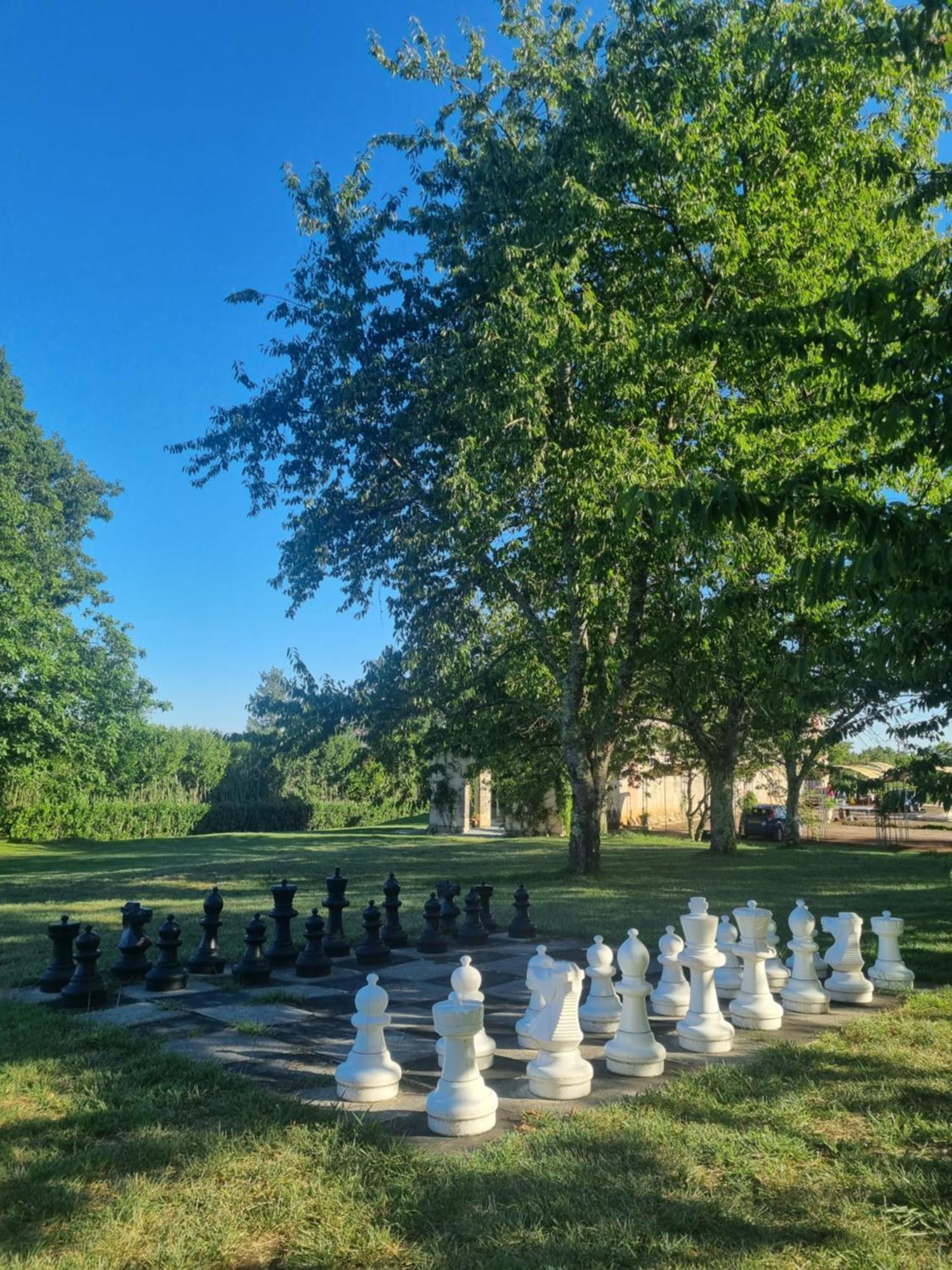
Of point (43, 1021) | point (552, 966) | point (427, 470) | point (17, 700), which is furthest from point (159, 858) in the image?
point (552, 966)

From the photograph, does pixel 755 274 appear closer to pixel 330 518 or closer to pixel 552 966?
pixel 330 518

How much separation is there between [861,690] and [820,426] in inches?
166

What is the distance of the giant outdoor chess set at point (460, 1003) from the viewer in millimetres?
3535

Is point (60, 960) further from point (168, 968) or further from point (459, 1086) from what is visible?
point (459, 1086)

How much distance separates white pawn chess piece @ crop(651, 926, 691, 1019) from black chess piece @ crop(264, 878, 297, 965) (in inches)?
109

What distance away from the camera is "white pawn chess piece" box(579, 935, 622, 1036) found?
14.7ft

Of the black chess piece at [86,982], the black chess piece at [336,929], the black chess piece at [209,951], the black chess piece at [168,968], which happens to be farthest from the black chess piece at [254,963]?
the black chess piece at [86,982]

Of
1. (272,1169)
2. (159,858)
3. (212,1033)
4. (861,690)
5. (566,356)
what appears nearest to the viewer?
(272,1169)

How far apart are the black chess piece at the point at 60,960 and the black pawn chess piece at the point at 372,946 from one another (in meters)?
1.97

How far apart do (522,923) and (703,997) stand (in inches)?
141

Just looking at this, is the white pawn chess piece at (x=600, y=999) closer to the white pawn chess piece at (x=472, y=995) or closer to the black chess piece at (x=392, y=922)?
the white pawn chess piece at (x=472, y=995)

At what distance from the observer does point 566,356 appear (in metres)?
11.4

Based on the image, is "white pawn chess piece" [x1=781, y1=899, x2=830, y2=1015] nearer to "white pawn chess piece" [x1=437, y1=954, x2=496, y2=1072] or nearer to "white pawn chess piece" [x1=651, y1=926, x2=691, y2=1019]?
"white pawn chess piece" [x1=651, y1=926, x2=691, y2=1019]

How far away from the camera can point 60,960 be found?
552 cm
